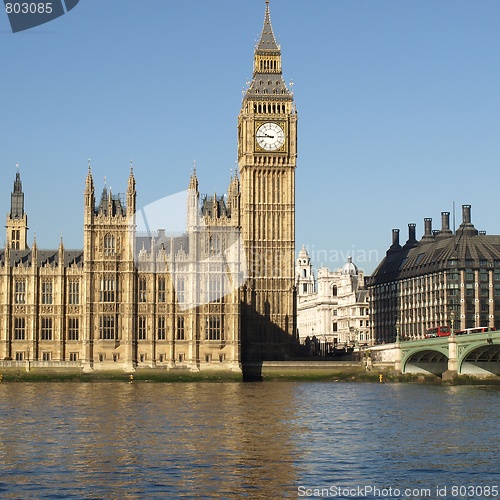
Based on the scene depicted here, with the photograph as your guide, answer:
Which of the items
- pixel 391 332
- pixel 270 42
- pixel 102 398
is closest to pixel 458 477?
pixel 102 398

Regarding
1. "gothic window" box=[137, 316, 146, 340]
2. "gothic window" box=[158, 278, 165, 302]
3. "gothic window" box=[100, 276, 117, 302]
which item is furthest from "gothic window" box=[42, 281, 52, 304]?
"gothic window" box=[158, 278, 165, 302]

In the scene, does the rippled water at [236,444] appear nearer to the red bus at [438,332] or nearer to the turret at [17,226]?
the red bus at [438,332]

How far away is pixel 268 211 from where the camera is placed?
14312 centimetres

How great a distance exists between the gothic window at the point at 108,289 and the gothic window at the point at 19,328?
9.29 m

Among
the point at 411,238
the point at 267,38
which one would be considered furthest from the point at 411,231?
the point at 267,38

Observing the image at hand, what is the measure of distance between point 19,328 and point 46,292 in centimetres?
483

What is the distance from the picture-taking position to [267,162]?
473ft

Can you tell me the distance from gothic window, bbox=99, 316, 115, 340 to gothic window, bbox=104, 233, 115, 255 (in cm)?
706

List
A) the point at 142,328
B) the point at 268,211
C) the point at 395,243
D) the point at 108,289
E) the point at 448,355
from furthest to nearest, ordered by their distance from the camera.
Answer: the point at 395,243 < the point at 268,211 < the point at 142,328 < the point at 108,289 < the point at 448,355

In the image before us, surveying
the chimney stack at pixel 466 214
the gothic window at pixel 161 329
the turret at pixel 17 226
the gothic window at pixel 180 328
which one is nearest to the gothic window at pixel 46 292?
the gothic window at pixel 161 329

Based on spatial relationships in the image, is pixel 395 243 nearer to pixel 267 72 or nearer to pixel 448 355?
pixel 267 72

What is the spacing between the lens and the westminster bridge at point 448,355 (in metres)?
117

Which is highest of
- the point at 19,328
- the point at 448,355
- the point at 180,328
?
the point at 19,328

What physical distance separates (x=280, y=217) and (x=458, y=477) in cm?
9785
